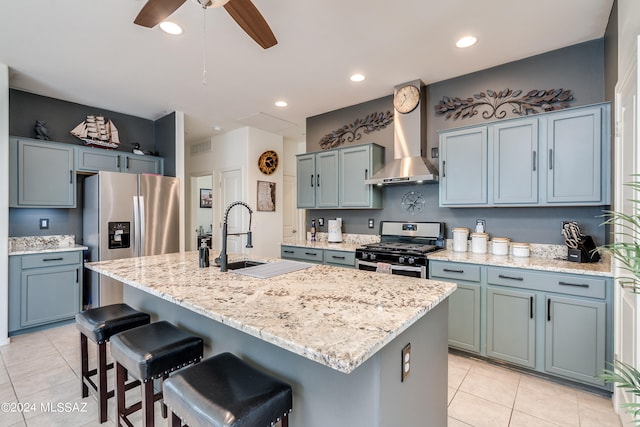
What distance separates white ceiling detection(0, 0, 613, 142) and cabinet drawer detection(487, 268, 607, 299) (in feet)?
6.44

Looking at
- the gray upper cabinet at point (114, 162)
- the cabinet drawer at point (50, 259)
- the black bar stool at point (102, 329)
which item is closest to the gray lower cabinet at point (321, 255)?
the black bar stool at point (102, 329)

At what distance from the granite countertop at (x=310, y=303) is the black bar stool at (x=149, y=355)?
276mm

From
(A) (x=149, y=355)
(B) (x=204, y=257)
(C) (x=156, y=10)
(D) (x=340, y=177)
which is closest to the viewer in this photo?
(A) (x=149, y=355)

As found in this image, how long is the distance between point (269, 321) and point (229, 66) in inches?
111

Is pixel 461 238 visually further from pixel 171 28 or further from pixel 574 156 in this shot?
pixel 171 28

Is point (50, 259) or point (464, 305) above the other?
point (50, 259)

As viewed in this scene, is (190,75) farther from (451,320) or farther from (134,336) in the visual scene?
(451,320)

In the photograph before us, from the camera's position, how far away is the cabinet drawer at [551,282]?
2141mm

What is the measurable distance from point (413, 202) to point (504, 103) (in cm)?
136

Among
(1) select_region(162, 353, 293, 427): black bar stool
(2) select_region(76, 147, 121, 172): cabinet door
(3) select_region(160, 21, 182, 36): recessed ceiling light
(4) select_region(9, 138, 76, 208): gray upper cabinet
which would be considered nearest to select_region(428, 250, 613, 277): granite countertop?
(1) select_region(162, 353, 293, 427): black bar stool

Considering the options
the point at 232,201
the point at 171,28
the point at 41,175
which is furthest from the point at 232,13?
the point at 232,201

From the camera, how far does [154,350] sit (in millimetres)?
1506

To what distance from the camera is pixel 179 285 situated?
163cm

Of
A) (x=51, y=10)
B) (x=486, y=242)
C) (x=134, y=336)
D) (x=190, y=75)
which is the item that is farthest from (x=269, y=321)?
(x=190, y=75)
